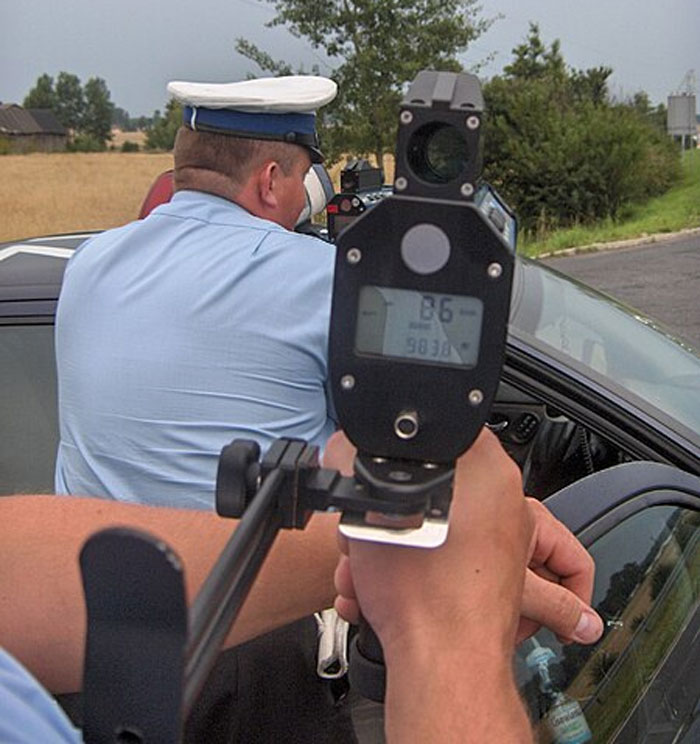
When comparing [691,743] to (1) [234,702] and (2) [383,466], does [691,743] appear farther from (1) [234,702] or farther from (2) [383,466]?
(2) [383,466]

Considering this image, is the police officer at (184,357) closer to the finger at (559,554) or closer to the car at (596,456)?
the car at (596,456)

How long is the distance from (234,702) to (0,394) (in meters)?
1.24

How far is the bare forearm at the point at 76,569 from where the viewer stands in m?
1.21

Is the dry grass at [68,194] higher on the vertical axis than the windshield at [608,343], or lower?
lower

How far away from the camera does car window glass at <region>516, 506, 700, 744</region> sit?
1.57 meters

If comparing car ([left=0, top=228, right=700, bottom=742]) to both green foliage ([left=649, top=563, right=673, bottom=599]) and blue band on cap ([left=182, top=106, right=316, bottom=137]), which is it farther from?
blue band on cap ([left=182, top=106, right=316, bottom=137])

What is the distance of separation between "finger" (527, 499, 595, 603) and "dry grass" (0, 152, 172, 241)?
52.4 feet

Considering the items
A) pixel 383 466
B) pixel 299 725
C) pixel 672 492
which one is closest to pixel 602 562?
pixel 672 492

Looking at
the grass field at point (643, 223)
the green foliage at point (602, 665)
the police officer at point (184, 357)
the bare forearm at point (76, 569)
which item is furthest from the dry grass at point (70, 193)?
the bare forearm at point (76, 569)

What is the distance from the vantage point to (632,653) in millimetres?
1686

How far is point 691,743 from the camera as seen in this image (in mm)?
1523

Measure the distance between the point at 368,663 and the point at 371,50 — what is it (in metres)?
23.6

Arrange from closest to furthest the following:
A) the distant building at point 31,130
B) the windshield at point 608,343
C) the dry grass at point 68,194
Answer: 1. the windshield at point 608,343
2. the dry grass at point 68,194
3. the distant building at point 31,130

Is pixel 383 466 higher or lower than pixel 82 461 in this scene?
higher
